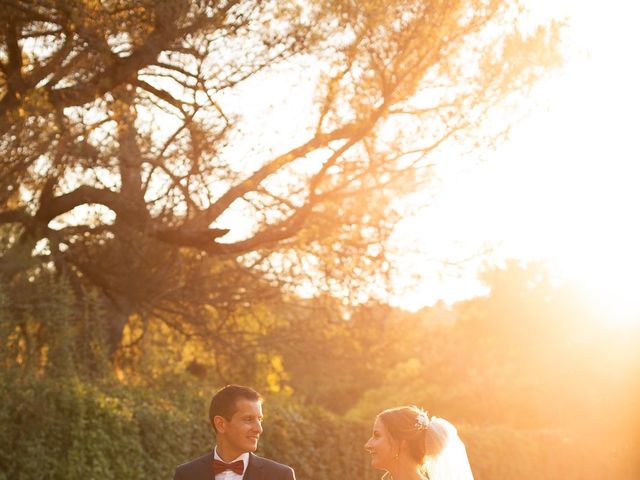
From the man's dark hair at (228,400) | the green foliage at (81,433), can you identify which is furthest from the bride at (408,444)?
the green foliage at (81,433)

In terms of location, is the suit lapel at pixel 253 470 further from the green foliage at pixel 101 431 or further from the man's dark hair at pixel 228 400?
the green foliage at pixel 101 431

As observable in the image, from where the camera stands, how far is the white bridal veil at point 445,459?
7609mm

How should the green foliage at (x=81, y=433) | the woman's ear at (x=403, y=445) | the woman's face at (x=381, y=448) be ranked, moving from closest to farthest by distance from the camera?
the woman's face at (x=381, y=448) → the woman's ear at (x=403, y=445) → the green foliage at (x=81, y=433)

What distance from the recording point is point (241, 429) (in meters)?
6.32

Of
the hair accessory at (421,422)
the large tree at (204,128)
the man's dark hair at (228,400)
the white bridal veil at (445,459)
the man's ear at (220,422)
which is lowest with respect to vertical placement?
the white bridal veil at (445,459)

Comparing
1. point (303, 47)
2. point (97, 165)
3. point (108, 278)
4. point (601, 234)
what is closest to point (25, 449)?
point (97, 165)

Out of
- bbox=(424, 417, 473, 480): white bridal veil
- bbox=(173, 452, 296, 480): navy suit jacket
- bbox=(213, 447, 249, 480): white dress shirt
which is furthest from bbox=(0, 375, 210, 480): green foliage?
bbox=(213, 447, 249, 480): white dress shirt

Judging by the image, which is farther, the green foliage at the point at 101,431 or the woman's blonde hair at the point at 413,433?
the green foliage at the point at 101,431

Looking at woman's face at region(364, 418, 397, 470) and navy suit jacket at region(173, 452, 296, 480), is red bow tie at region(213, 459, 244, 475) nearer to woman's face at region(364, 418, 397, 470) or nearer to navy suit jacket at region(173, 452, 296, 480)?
navy suit jacket at region(173, 452, 296, 480)

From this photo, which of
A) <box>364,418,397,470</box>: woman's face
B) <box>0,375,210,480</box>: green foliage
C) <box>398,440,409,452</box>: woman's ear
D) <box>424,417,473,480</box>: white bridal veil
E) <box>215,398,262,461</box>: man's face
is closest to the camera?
<box>215,398,262,461</box>: man's face

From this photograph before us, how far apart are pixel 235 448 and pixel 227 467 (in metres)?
0.12

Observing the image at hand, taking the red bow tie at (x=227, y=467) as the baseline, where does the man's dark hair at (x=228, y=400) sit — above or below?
above

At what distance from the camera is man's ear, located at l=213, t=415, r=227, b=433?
6.38 meters

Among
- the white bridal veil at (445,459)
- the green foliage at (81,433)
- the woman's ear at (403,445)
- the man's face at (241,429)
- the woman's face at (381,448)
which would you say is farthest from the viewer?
the green foliage at (81,433)
